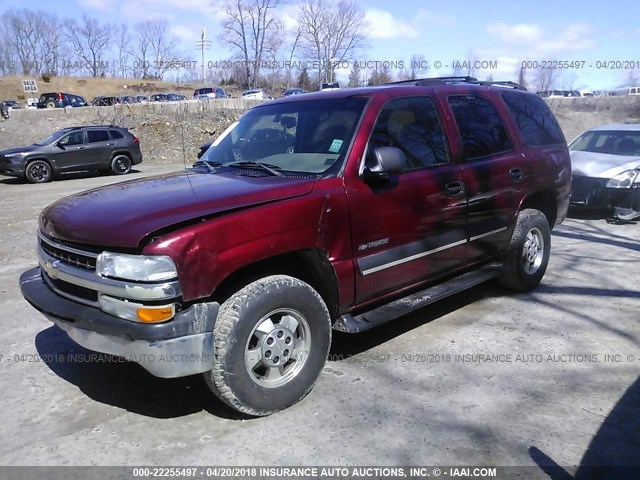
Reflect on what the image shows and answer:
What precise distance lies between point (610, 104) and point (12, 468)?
59.4 meters

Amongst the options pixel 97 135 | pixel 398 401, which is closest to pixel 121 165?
pixel 97 135

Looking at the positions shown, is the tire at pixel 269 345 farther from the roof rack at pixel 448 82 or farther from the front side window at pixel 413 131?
the roof rack at pixel 448 82

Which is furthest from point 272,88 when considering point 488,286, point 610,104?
point 488,286

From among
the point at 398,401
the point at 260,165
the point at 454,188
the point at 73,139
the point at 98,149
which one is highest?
the point at 260,165

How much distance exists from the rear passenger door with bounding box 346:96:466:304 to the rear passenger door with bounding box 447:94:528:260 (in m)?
0.21

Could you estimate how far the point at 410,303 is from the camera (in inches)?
165

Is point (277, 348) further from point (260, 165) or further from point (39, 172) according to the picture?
point (39, 172)

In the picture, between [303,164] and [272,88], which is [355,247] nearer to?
[303,164]

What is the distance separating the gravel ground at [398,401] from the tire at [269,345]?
18 cm

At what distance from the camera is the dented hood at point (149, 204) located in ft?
9.92

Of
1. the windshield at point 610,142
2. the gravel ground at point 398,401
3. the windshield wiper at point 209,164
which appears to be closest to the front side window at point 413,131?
the windshield wiper at point 209,164

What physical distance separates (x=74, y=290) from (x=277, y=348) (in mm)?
1298

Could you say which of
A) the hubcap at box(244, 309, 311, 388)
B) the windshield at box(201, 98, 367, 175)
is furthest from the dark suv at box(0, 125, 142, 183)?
the hubcap at box(244, 309, 311, 388)

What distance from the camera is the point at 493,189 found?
4934mm
